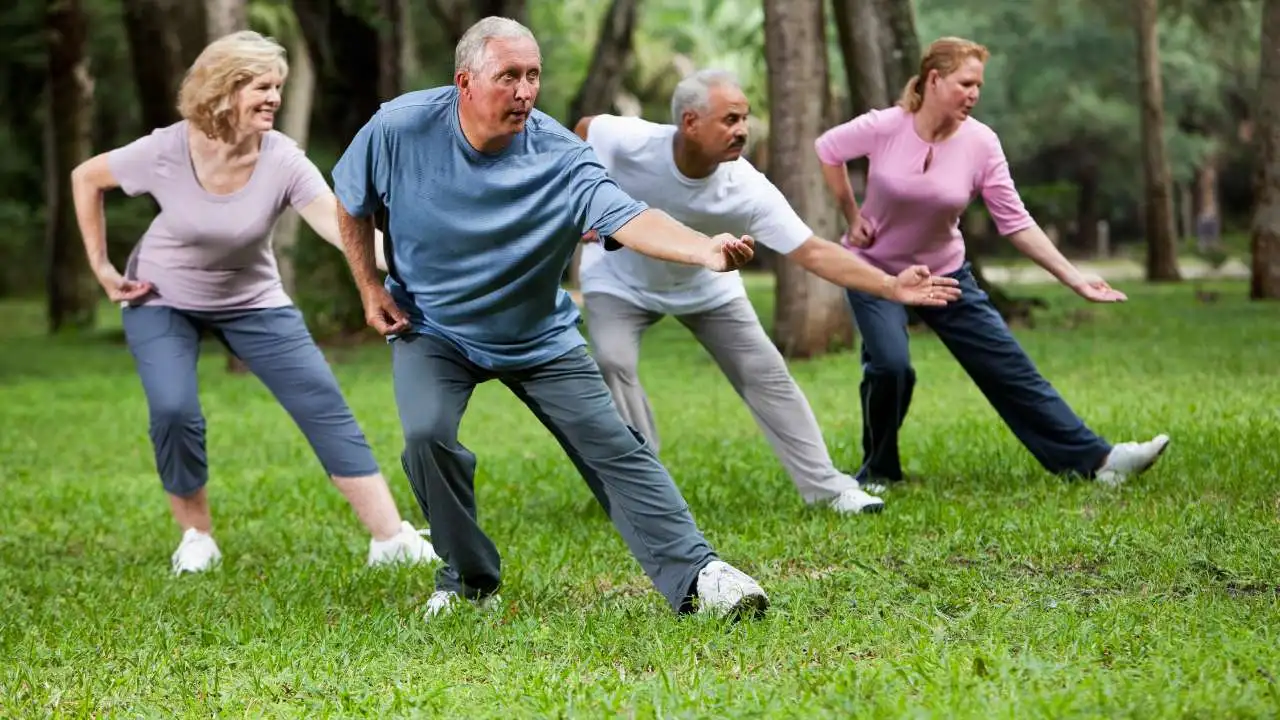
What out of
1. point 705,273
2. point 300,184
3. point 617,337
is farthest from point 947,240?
point 300,184

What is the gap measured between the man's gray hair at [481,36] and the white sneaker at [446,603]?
199cm

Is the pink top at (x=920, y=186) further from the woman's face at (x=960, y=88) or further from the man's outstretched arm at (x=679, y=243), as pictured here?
the man's outstretched arm at (x=679, y=243)

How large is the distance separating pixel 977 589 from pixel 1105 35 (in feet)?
135

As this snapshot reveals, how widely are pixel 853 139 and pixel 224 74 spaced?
302 centimetres

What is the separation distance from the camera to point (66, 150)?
28656 mm

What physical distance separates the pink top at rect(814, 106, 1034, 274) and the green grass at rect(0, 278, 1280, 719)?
1206 mm

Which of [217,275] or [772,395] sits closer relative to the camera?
[217,275]

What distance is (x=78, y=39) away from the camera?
28312 mm

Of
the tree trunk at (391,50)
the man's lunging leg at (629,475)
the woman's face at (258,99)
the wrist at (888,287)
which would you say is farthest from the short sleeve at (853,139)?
the tree trunk at (391,50)

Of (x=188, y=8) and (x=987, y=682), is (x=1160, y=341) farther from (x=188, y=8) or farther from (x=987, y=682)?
(x=987, y=682)

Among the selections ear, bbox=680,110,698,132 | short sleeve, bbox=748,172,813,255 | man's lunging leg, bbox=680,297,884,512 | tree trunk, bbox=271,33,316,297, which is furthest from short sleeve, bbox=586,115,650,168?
tree trunk, bbox=271,33,316,297

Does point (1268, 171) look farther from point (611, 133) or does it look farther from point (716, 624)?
point (716, 624)

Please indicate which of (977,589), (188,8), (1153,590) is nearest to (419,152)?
(977,589)

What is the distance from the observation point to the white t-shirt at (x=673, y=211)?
7512 mm
